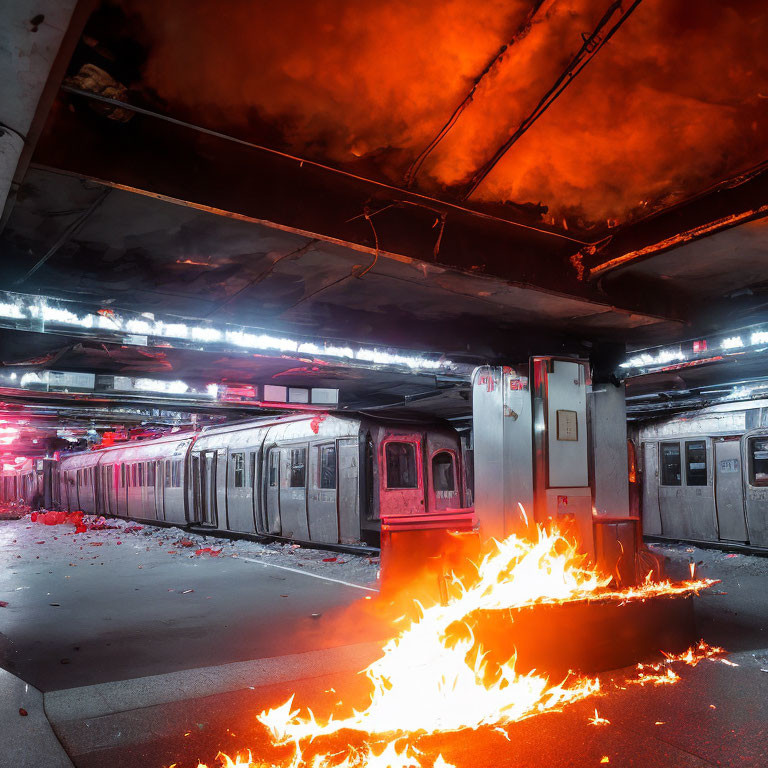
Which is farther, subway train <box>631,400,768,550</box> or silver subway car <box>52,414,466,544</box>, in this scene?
silver subway car <box>52,414,466,544</box>

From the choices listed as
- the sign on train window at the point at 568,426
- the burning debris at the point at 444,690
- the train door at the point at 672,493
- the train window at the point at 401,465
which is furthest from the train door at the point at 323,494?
the train door at the point at 672,493

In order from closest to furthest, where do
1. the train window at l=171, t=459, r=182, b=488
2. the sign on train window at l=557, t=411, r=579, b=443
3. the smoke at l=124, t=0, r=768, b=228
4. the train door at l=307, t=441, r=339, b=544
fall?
the smoke at l=124, t=0, r=768, b=228 < the sign on train window at l=557, t=411, r=579, b=443 < the train door at l=307, t=441, r=339, b=544 < the train window at l=171, t=459, r=182, b=488

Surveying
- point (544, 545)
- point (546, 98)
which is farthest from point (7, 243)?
point (544, 545)

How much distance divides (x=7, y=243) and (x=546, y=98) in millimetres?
4663

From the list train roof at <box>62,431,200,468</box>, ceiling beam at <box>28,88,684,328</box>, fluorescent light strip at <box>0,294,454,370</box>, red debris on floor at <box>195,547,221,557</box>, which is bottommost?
red debris on floor at <box>195,547,221,557</box>

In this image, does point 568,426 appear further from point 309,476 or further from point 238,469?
point 238,469

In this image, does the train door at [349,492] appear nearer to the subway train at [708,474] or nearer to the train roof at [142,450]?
the subway train at [708,474]

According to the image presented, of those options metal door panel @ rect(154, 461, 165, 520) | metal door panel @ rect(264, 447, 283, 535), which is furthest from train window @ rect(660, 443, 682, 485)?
metal door panel @ rect(154, 461, 165, 520)

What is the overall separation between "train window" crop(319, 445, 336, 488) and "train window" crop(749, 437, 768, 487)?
31.1 feet

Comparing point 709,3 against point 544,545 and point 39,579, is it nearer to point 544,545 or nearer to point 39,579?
point 544,545

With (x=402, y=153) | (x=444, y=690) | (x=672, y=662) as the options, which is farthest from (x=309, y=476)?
(x=402, y=153)

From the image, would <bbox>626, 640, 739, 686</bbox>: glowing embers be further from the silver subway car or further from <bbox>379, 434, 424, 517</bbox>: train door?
<bbox>379, 434, 424, 517</bbox>: train door

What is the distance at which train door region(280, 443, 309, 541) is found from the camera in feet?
54.1

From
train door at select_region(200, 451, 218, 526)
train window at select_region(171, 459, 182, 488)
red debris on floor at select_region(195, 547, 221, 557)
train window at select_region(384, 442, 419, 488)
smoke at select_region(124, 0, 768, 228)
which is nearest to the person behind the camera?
smoke at select_region(124, 0, 768, 228)
